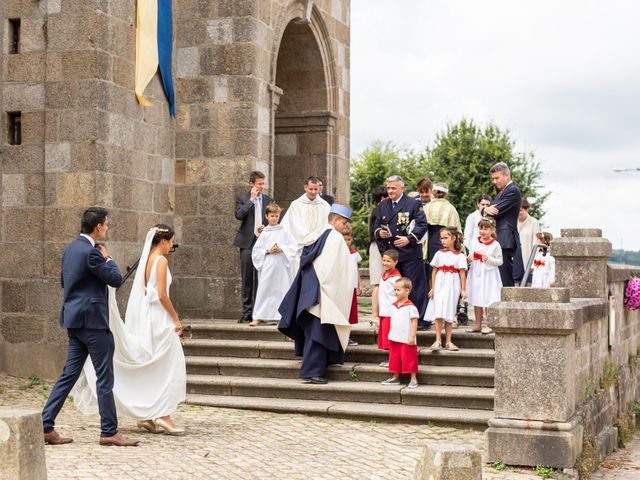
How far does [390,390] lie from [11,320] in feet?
15.4

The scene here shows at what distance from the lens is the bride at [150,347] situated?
9.27 meters

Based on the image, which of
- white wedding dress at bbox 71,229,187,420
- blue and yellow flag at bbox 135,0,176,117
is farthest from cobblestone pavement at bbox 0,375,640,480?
blue and yellow flag at bbox 135,0,176,117

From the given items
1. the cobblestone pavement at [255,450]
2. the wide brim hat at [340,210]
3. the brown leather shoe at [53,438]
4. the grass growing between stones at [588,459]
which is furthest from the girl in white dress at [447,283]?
the brown leather shoe at [53,438]

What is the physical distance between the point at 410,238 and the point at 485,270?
90cm

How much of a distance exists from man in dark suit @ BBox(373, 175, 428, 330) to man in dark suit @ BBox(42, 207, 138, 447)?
4.06 metres

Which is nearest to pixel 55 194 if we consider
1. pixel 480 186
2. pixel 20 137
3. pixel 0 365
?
pixel 20 137

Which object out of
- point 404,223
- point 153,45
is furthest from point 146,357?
point 153,45

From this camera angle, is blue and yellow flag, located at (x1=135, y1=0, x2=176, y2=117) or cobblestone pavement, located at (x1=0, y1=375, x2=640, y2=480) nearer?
cobblestone pavement, located at (x1=0, y1=375, x2=640, y2=480)

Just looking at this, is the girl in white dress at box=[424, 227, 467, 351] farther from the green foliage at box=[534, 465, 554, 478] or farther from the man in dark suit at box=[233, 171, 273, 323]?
the green foliage at box=[534, 465, 554, 478]

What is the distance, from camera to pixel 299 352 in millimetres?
11508

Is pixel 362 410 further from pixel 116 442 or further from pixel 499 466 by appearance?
pixel 116 442

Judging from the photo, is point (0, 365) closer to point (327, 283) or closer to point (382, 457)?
point (327, 283)

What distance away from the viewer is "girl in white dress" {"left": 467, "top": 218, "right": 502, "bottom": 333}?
460 inches

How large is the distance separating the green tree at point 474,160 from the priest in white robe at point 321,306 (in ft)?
102
